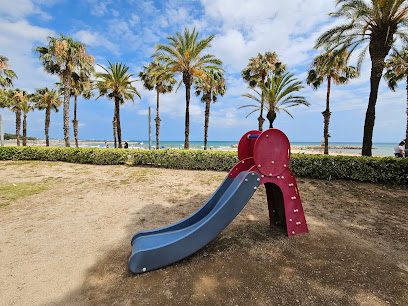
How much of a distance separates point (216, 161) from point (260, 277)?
26.4ft

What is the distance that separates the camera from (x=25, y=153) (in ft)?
49.4

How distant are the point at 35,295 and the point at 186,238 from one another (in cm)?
215

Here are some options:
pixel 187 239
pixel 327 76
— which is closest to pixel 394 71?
pixel 327 76

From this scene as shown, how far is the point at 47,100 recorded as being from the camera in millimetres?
32250

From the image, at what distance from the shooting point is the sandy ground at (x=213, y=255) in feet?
8.71

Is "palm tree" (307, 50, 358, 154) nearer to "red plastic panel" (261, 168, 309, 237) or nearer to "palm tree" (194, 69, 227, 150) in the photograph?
"palm tree" (194, 69, 227, 150)

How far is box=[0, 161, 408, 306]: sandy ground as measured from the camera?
8.71 feet

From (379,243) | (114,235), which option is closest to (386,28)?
(379,243)

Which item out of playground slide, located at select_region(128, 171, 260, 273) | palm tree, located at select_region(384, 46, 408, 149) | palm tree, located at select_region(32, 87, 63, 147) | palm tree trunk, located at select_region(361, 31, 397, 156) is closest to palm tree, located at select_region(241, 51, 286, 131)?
palm tree, located at select_region(384, 46, 408, 149)

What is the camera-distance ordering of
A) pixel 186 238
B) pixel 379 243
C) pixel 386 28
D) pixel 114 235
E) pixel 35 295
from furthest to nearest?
pixel 386 28, pixel 114 235, pixel 379 243, pixel 186 238, pixel 35 295

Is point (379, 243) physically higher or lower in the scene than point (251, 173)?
lower

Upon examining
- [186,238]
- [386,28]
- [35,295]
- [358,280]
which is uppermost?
[386,28]

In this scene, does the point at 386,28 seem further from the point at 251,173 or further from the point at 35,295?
the point at 35,295

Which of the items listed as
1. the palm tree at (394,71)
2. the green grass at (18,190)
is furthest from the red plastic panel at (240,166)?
the palm tree at (394,71)
